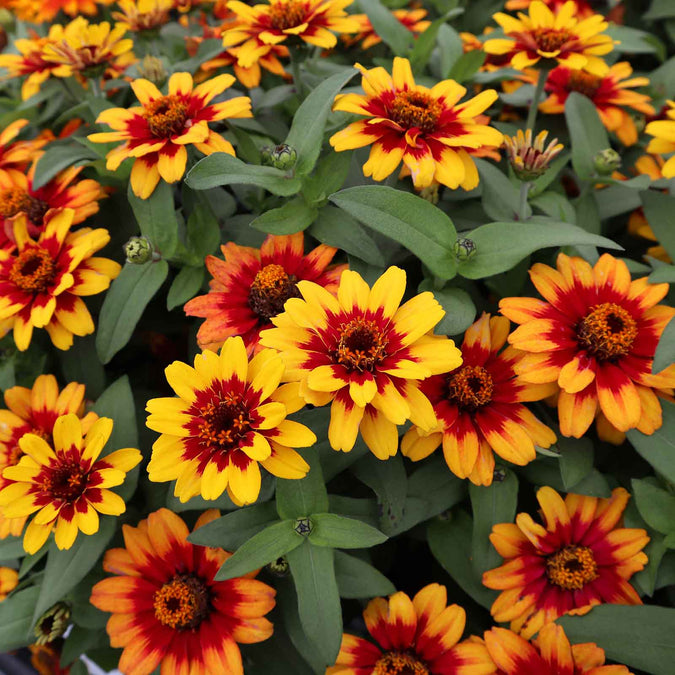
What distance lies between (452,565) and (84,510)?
18.7 inches

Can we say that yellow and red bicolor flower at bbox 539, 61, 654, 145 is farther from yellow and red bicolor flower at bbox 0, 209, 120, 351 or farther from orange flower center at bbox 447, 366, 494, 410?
yellow and red bicolor flower at bbox 0, 209, 120, 351

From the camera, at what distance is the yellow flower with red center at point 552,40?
974 millimetres

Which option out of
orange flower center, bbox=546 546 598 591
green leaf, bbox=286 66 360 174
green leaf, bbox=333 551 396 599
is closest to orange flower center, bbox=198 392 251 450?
green leaf, bbox=333 551 396 599

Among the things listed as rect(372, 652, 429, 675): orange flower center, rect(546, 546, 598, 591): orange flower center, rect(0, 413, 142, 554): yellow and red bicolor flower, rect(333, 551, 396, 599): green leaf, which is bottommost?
rect(372, 652, 429, 675): orange flower center

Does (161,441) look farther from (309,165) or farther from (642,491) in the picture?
(642,491)

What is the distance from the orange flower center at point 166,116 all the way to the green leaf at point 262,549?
0.54 meters

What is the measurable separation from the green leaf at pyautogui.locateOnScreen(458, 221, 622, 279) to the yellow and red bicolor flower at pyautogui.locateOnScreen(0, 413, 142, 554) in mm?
478

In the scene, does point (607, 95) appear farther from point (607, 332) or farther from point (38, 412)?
point (38, 412)

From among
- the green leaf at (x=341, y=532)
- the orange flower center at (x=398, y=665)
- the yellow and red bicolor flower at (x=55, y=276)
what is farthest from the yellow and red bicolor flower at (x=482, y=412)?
the yellow and red bicolor flower at (x=55, y=276)

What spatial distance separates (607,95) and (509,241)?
0.55 meters

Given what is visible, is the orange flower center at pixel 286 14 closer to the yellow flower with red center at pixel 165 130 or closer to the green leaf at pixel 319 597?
the yellow flower with red center at pixel 165 130

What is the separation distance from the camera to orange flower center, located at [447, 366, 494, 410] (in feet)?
2.51

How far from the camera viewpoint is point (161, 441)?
0.65m

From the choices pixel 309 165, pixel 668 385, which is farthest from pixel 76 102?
pixel 668 385
